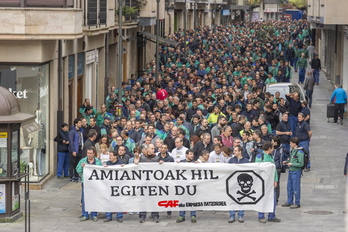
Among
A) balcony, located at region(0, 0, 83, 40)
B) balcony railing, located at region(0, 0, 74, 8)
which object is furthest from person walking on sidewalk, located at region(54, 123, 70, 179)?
balcony railing, located at region(0, 0, 74, 8)

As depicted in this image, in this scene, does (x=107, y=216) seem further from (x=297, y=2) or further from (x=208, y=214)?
(x=297, y=2)

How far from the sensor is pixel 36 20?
2197 centimetres

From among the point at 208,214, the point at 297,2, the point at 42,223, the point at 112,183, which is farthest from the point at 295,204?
the point at 297,2

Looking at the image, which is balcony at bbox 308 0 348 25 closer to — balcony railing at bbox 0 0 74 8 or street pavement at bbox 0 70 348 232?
street pavement at bbox 0 70 348 232

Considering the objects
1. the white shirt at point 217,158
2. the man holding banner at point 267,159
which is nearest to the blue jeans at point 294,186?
the man holding banner at point 267,159

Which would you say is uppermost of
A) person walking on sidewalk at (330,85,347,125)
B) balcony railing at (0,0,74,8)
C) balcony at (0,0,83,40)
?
balcony railing at (0,0,74,8)

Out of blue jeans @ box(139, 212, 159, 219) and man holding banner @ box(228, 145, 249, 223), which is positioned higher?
man holding banner @ box(228, 145, 249, 223)

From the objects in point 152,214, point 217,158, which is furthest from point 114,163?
point 217,158

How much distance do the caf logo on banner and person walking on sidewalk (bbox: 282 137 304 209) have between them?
94cm

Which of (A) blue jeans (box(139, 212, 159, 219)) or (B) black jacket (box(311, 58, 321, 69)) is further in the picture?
(B) black jacket (box(311, 58, 321, 69))

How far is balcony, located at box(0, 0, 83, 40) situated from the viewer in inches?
860

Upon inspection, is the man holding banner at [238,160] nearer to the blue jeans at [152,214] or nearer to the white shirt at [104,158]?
the blue jeans at [152,214]

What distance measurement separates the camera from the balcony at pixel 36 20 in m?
21.8

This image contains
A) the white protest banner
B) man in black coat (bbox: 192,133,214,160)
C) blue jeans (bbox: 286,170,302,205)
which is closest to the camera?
the white protest banner
